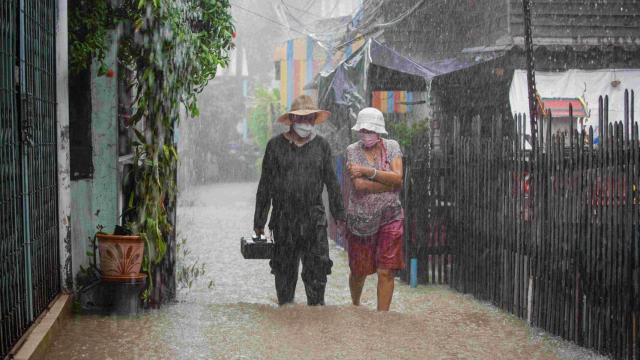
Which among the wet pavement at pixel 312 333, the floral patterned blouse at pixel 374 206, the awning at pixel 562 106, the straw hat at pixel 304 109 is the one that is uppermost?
the awning at pixel 562 106

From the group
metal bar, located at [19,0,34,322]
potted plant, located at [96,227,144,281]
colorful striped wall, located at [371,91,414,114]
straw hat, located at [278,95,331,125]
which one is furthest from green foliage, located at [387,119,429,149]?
metal bar, located at [19,0,34,322]

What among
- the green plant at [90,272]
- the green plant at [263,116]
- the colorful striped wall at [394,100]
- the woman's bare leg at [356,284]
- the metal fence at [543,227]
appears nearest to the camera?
the metal fence at [543,227]

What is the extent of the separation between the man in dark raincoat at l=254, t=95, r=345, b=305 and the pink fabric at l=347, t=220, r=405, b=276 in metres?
0.37

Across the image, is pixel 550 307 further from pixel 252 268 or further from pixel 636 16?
pixel 636 16

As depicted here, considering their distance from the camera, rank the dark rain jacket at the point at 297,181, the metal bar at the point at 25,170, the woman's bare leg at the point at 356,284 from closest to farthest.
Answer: the metal bar at the point at 25,170
the dark rain jacket at the point at 297,181
the woman's bare leg at the point at 356,284

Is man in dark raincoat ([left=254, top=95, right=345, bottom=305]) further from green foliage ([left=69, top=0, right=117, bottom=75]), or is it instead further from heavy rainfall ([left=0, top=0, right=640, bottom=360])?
green foliage ([left=69, top=0, right=117, bottom=75])

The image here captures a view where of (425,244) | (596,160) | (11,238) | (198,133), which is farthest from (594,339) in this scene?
(198,133)

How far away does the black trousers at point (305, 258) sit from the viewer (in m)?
7.32

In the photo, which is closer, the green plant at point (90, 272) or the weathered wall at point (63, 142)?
the weathered wall at point (63, 142)

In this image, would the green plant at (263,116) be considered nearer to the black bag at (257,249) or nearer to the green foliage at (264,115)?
the green foliage at (264,115)

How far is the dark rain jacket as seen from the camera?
730cm

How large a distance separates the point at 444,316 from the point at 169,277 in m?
2.76

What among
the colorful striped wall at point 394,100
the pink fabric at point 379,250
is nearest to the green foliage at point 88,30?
the pink fabric at point 379,250

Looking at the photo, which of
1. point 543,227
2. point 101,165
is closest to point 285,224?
point 101,165
